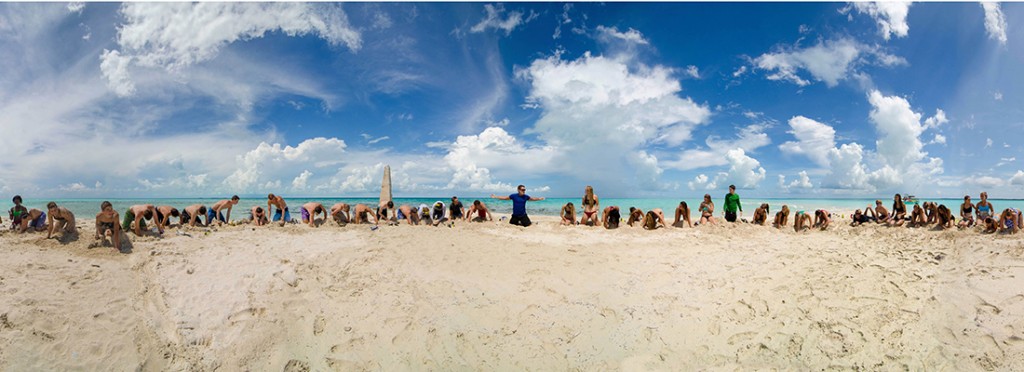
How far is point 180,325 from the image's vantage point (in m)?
6.74

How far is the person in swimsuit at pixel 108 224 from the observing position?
8992mm

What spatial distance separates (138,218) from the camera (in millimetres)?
9953

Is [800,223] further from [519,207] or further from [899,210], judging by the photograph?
[519,207]

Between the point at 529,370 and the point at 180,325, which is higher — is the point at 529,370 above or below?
below

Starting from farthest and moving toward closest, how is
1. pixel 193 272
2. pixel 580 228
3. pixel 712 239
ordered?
pixel 580 228 → pixel 712 239 → pixel 193 272

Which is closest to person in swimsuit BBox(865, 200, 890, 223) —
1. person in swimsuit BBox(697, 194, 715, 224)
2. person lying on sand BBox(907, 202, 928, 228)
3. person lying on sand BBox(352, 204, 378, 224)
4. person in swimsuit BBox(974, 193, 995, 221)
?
person lying on sand BBox(907, 202, 928, 228)

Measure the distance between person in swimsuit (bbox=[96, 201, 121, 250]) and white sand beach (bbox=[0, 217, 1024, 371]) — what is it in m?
0.31

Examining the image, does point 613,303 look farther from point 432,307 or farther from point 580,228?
point 580,228

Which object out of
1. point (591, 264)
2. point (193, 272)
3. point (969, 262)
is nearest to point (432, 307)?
point (591, 264)

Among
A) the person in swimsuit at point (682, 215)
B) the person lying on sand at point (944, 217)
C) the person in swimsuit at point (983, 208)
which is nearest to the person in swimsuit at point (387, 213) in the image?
the person in swimsuit at point (682, 215)

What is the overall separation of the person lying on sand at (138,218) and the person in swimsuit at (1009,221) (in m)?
22.6

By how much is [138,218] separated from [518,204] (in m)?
10.7

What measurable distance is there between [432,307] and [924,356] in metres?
7.41

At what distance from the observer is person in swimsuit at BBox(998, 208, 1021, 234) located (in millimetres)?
11570
